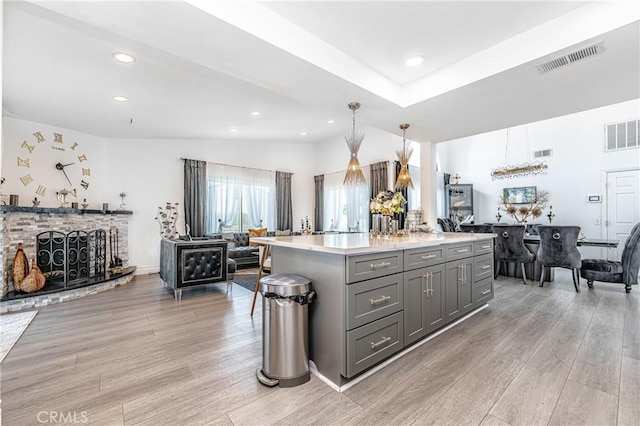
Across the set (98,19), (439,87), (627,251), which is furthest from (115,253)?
(627,251)

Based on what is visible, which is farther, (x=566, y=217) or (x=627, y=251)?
(x=566, y=217)

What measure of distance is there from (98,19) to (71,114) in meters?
3.43

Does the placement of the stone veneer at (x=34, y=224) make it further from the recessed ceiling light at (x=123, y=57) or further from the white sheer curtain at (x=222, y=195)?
the recessed ceiling light at (x=123, y=57)

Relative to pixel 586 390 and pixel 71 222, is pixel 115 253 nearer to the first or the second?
pixel 71 222

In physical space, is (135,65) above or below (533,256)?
above

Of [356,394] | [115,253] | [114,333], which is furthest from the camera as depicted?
[115,253]

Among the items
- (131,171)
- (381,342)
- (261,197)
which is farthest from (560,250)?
(131,171)

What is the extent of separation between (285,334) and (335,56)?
2.47 m

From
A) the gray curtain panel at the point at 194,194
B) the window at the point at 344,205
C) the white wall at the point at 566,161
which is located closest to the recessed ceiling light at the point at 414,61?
the window at the point at 344,205

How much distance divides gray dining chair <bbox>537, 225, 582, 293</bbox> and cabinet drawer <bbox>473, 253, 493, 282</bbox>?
187 centimetres

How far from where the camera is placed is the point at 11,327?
117 inches

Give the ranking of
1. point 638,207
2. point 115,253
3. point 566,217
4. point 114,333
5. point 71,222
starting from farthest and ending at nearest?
1. point 566,217
2. point 638,207
3. point 115,253
4. point 71,222
5. point 114,333

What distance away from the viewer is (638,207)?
19.3 ft

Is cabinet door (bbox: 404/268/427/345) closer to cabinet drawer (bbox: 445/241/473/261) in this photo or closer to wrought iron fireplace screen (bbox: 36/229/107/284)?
cabinet drawer (bbox: 445/241/473/261)
